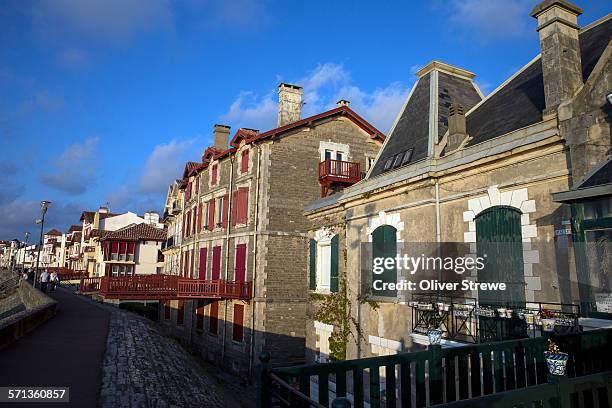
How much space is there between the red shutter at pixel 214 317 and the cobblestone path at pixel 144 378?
8.58 metres

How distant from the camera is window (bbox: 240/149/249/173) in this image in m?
23.2

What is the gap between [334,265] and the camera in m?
15.3

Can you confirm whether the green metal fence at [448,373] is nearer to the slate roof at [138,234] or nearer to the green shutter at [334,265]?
the green shutter at [334,265]

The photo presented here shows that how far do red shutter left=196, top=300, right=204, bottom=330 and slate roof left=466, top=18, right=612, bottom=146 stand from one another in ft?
67.2

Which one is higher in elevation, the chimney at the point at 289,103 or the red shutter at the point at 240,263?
the chimney at the point at 289,103

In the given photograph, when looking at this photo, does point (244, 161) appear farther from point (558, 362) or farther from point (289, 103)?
point (558, 362)

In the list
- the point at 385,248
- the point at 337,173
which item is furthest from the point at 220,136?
the point at 385,248

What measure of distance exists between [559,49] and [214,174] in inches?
869

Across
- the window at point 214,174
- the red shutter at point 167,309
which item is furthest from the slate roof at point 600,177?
the red shutter at point 167,309

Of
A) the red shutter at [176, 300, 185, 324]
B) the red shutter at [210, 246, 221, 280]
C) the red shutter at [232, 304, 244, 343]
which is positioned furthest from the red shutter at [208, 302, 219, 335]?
the red shutter at [176, 300, 185, 324]

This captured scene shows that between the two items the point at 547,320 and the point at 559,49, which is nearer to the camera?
the point at 547,320

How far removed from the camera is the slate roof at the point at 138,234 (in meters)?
44.0

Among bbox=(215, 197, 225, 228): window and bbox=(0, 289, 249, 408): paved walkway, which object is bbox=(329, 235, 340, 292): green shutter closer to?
bbox=(0, 289, 249, 408): paved walkway

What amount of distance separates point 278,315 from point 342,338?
7262 millimetres
